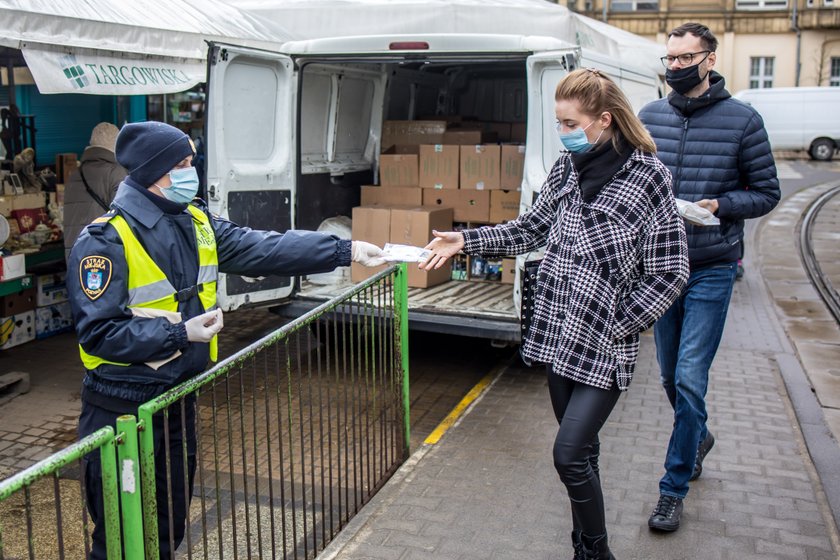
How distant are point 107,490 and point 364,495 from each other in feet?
7.35

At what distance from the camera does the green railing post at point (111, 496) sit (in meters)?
2.38

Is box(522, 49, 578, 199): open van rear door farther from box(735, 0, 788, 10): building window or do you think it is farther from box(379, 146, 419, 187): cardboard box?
box(735, 0, 788, 10): building window

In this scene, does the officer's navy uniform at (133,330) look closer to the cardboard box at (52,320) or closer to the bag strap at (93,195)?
the bag strap at (93,195)

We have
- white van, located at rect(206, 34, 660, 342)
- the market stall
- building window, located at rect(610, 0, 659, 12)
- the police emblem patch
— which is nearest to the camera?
the police emblem patch

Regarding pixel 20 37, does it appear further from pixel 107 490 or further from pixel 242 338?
pixel 107 490

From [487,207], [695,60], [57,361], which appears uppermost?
[695,60]

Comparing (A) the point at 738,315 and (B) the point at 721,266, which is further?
(A) the point at 738,315

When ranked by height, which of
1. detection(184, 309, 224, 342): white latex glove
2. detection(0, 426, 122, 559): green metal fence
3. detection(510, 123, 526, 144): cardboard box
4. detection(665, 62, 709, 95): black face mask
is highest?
detection(665, 62, 709, 95): black face mask

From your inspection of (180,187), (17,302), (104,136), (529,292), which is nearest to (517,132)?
(104,136)

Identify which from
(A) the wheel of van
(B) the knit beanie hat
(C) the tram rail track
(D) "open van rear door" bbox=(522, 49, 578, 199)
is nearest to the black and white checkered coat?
(D) "open van rear door" bbox=(522, 49, 578, 199)

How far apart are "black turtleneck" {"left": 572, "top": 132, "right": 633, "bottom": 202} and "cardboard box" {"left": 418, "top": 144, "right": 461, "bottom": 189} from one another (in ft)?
14.6

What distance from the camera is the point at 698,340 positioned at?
13.2 feet

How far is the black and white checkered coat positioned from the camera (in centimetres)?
326

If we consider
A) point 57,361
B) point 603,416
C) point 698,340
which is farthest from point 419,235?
point 603,416
